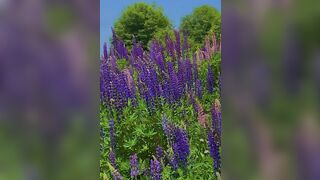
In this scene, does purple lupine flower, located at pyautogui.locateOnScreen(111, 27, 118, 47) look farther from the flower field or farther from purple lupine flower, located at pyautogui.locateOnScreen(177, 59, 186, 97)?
purple lupine flower, located at pyautogui.locateOnScreen(177, 59, 186, 97)

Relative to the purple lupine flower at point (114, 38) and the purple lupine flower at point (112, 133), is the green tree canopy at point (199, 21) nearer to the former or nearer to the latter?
the purple lupine flower at point (114, 38)

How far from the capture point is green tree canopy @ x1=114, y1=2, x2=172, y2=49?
13.4 ft

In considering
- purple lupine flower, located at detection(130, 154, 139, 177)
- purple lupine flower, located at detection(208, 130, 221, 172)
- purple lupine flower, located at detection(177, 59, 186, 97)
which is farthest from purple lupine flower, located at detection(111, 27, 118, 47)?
purple lupine flower, located at detection(208, 130, 221, 172)

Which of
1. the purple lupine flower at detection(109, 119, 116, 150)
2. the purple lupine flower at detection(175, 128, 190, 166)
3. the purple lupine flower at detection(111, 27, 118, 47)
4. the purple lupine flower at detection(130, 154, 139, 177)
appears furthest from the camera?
the purple lupine flower at detection(111, 27, 118, 47)

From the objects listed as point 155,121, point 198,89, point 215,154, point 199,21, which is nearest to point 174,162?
point 215,154

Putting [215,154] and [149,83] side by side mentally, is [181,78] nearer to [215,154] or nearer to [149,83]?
[149,83]

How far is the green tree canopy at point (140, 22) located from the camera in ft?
13.4

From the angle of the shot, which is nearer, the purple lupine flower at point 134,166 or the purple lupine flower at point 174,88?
the purple lupine flower at point 134,166

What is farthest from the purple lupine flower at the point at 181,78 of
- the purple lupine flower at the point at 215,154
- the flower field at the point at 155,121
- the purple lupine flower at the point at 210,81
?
the purple lupine flower at the point at 215,154

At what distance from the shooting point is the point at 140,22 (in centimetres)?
410
